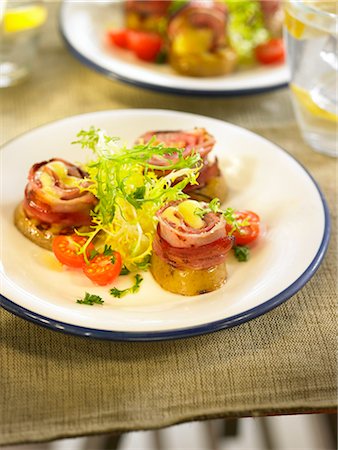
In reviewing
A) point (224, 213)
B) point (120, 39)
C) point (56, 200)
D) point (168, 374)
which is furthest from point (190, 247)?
point (120, 39)

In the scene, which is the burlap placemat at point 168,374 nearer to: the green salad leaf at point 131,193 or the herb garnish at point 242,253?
the herb garnish at point 242,253

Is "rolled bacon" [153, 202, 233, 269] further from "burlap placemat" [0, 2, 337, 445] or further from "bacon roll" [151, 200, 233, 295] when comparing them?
"burlap placemat" [0, 2, 337, 445]

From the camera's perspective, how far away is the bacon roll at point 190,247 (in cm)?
245

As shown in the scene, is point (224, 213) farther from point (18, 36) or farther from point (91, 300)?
point (18, 36)

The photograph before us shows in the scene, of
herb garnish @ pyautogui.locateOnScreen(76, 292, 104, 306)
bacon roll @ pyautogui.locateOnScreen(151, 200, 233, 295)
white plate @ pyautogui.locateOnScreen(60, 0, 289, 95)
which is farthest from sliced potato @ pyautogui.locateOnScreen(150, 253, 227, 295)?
white plate @ pyautogui.locateOnScreen(60, 0, 289, 95)

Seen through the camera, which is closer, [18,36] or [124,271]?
[124,271]

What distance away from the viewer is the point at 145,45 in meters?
4.10

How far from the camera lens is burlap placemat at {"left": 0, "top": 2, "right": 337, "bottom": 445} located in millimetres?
2182

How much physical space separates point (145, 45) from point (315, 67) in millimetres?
1109

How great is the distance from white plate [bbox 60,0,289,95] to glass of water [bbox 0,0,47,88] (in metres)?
0.18

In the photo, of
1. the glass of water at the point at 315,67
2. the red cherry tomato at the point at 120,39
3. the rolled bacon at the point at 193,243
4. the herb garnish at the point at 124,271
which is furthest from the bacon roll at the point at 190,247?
the red cherry tomato at the point at 120,39

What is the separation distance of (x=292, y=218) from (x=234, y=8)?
6.39 feet

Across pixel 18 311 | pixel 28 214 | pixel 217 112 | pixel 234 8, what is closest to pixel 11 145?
pixel 28 214

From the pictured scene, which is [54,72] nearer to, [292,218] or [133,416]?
[292,218]
